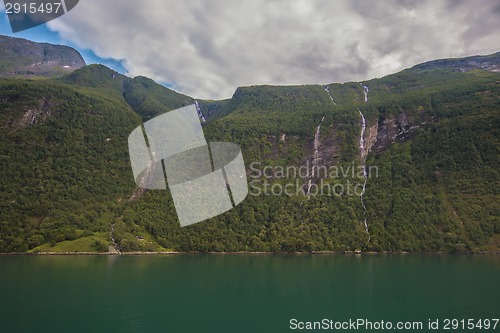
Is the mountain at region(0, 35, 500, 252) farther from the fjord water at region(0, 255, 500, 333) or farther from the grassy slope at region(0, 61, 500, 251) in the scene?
the fjord water at region(0, 255, 500, 333)

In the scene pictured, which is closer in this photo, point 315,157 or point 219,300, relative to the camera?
point 219,300

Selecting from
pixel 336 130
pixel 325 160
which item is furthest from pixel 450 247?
pixel 336 130

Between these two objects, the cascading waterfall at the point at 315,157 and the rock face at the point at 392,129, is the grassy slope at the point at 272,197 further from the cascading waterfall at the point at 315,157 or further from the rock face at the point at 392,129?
the rock face at the point at 392,129

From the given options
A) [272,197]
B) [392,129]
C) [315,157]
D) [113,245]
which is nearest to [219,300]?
[113,245]

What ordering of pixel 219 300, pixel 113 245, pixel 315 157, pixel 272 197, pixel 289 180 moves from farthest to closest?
pixel 315 157, pixel 289 180, pixel 272 197, pixel 113 245, pixel 219 300

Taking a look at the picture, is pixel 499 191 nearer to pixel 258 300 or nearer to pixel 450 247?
pixel 450 247

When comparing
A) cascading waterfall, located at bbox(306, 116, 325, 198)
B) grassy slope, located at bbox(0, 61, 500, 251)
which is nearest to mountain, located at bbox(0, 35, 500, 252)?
grassy slope, located at bbox(0, 61, 500, 251)

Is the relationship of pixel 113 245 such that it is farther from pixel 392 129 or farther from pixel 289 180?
pixel 392 129

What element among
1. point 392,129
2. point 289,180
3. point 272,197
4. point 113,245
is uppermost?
point 392,129

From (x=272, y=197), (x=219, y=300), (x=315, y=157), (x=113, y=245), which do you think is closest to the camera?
(x=219, y=300)
